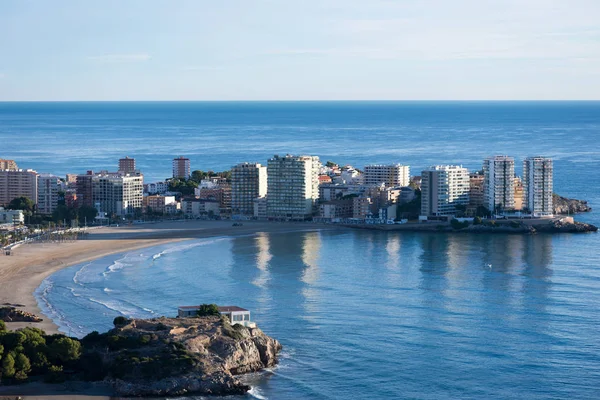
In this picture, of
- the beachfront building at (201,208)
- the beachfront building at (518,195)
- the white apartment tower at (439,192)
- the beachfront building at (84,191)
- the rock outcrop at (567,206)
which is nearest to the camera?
the white apartment tower at (439,192)

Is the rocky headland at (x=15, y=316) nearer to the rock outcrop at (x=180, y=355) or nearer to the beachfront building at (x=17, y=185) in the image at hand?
the rock outcrop at (x=180, y=355)

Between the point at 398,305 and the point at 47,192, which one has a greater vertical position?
the point at 47,192

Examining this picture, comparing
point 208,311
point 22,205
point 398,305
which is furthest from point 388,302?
point 22,205

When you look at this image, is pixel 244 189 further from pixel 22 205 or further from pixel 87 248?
pixel 87 248

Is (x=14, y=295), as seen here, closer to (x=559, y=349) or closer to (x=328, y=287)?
(x=328, y=287)

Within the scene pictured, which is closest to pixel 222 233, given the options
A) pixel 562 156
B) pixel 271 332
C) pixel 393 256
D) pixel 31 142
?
pixel 393 256

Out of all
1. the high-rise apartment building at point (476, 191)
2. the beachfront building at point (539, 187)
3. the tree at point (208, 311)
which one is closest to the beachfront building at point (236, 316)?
the tree at point (208, 311)
